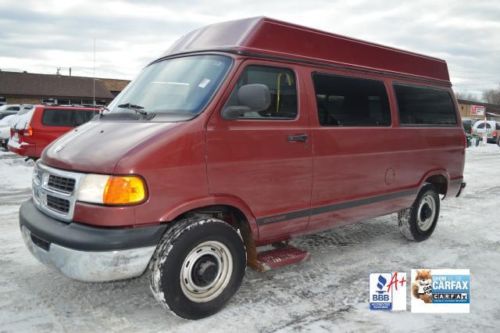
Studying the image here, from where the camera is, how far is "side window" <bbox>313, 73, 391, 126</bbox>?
183 inches

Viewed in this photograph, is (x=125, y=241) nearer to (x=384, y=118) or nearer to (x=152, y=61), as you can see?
(x=152, y=61)

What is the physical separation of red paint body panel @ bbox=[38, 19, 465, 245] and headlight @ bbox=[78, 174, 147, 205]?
2.0 inches

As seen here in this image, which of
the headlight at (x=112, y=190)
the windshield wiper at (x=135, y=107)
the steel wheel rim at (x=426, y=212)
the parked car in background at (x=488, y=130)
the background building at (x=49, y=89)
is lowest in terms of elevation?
the steel wheel rim at (x=426, y=212)

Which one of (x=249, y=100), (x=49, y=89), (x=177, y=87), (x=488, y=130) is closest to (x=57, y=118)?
(x=177, y=87)

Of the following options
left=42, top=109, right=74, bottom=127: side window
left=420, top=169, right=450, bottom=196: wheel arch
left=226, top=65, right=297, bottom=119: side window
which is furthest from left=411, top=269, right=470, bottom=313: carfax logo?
left=42, top=109, right=74, bottom=127: side window

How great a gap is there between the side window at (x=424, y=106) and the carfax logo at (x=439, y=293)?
222 centimetres

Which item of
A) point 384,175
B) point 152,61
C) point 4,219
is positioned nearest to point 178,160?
point 152,61

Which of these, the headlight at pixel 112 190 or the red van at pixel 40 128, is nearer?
the headlight at pixel 112 190

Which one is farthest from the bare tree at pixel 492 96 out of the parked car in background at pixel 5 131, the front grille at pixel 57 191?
the front grille at pixel 57 191

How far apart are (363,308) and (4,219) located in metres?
5.46

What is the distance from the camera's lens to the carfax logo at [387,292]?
398 cm

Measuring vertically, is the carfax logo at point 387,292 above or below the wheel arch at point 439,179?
below

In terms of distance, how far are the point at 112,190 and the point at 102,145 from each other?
0.46 m

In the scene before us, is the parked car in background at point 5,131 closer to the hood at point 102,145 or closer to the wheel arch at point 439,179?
the hood at point 102,145
